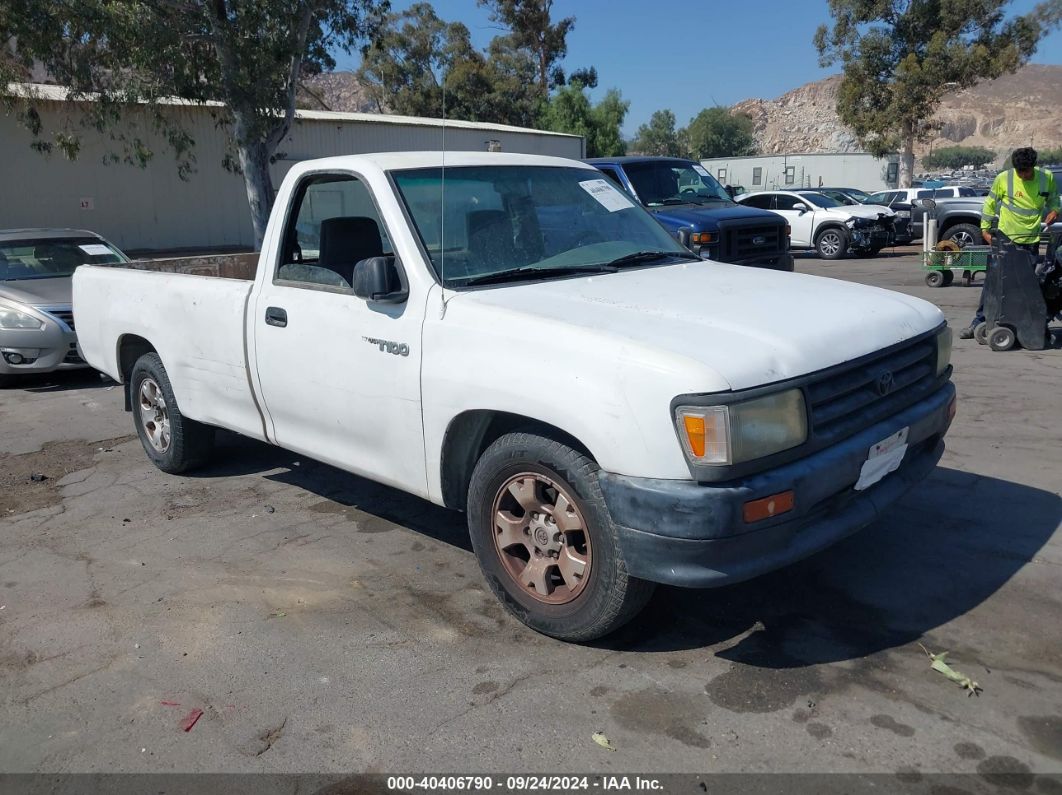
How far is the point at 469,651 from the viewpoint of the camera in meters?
3.70

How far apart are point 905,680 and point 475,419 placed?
191 cm

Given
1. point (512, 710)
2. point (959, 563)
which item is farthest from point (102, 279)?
point (959, 563)

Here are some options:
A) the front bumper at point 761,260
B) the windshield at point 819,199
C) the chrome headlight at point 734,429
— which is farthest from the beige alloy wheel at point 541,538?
the windshield at point 819,199

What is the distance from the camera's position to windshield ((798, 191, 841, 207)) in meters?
21.9

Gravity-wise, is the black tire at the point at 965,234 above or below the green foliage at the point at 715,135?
below

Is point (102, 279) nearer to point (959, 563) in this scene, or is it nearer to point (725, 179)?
point (959, 563)

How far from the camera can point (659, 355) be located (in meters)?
3.15

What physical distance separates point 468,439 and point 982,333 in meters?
7.23

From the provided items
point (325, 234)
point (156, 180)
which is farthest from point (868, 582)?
point (156, 180)

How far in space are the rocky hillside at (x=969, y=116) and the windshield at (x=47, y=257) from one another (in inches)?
5882

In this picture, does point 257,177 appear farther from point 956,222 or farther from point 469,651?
point 469,651

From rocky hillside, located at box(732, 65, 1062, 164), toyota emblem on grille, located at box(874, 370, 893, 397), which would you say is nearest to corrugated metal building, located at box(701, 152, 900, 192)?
toyota emblem on grille, located at box(874, 370, 893, 397)

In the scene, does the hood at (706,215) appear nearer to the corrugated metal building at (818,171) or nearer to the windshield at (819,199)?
the windshield at (819,199)

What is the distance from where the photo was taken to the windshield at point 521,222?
4.22 m
